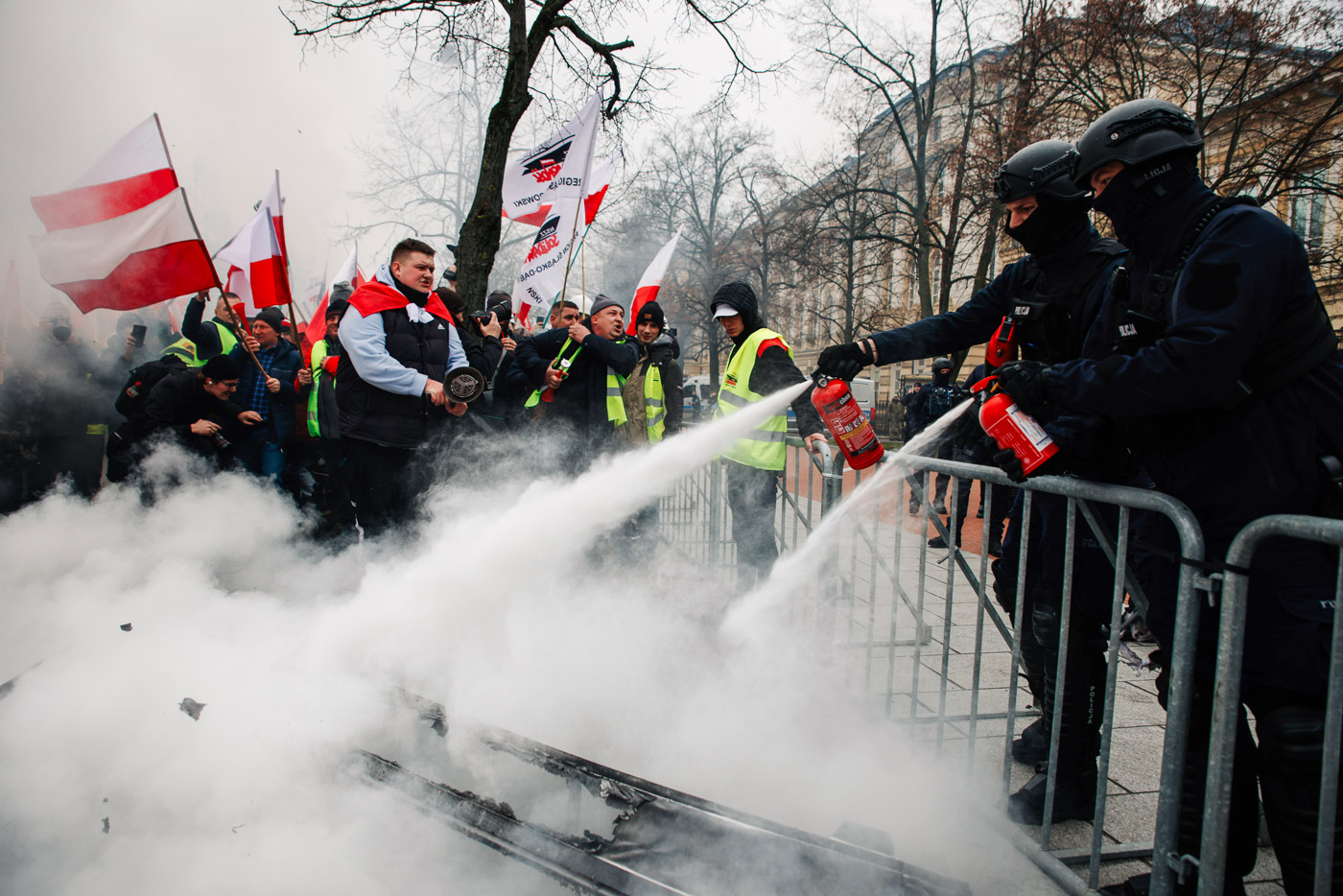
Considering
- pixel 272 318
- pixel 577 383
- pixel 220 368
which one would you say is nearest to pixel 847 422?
pixel 577 383

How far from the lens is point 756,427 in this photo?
4.02 metres

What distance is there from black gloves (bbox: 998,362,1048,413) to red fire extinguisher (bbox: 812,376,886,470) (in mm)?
975

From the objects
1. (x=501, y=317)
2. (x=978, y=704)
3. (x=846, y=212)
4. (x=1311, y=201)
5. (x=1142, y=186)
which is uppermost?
(x=846, y=212)

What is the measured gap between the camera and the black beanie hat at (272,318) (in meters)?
6.50

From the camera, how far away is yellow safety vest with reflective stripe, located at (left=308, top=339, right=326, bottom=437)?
6070 mm

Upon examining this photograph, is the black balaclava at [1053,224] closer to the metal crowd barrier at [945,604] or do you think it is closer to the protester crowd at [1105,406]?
the protester crowd at [1105,406]

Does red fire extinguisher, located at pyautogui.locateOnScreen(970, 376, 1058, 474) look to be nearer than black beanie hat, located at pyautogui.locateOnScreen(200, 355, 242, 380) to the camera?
Yes

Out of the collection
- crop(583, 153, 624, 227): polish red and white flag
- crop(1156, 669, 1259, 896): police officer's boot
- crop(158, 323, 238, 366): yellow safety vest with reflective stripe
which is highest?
crop(583, 153, 624, 227): polish red and white flag

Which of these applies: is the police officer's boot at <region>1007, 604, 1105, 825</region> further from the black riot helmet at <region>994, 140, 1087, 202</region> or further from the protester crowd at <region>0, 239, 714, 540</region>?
the protester crowd at <region>0, 239, 714, 540</region>

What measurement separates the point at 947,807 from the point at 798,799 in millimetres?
537

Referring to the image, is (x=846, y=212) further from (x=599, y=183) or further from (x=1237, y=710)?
(x=1237, y=710)

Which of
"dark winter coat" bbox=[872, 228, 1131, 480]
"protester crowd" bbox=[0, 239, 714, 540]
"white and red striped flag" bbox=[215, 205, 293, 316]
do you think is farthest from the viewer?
"white and red striped flag" bbox=[215, 205, 293, 316]

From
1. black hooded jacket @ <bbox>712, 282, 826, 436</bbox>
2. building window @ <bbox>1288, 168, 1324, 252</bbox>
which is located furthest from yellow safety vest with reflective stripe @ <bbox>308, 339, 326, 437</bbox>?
building window @ <bbox>1288, 168, 1324, 252</bbox>

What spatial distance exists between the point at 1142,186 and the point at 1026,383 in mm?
588
